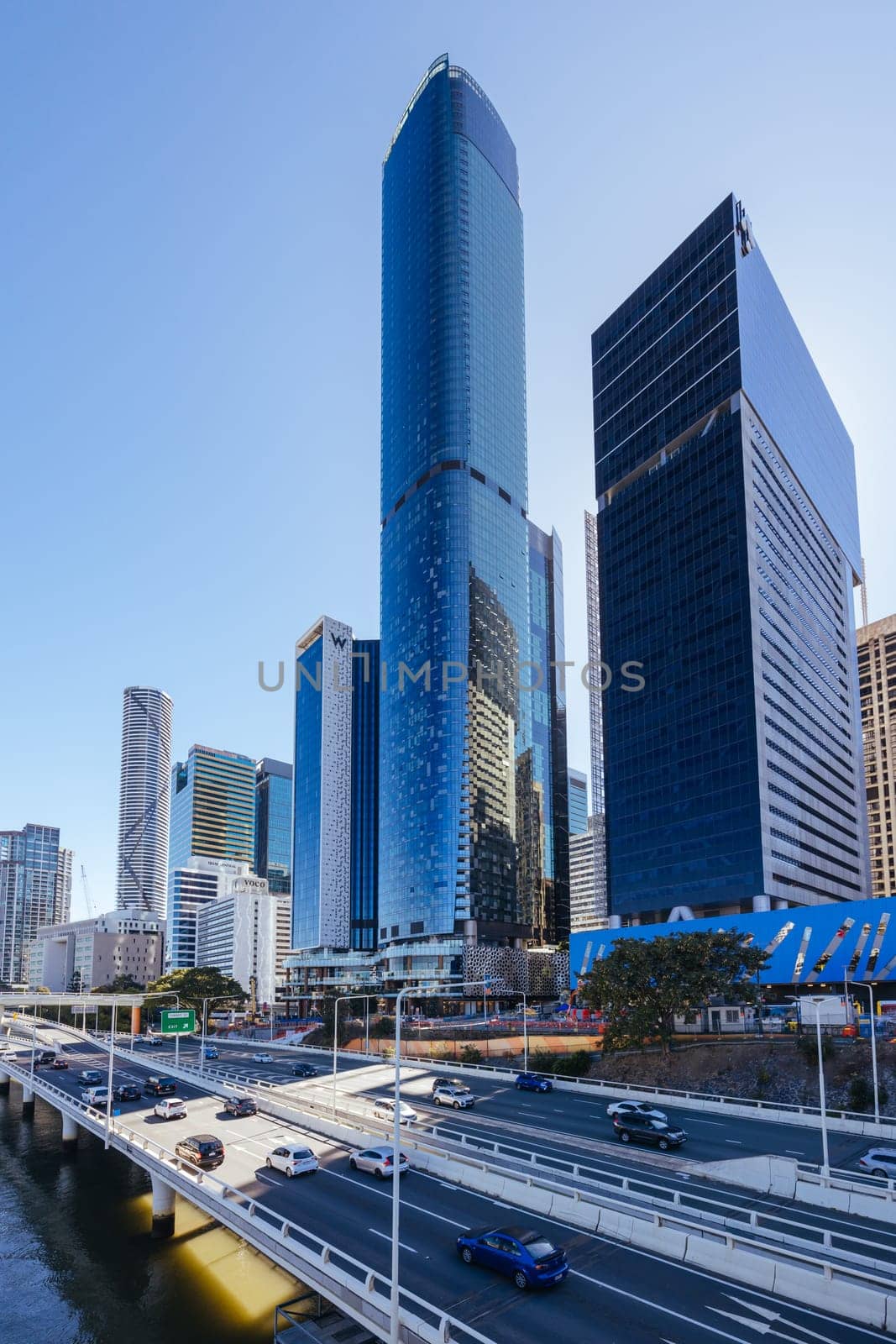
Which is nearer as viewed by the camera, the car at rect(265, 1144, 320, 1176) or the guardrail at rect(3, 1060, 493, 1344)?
the guardrail at rect(3, 1060, 493, 1344)

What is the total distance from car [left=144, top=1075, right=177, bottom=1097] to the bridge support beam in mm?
31648

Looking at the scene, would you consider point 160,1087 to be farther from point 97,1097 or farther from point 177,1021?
point 177,1021

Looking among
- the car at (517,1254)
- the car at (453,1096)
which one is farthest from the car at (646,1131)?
the car at (517,1254)

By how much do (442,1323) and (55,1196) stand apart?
2107 inches

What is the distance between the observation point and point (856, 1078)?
226 ft

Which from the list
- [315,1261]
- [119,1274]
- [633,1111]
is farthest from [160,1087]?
[315,1261]

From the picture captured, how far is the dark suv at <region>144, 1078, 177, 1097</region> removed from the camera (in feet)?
290

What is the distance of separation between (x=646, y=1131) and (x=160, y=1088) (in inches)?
2103

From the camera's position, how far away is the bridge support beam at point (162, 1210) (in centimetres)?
5678

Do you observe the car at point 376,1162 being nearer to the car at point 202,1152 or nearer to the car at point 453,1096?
the car at point 202,1152

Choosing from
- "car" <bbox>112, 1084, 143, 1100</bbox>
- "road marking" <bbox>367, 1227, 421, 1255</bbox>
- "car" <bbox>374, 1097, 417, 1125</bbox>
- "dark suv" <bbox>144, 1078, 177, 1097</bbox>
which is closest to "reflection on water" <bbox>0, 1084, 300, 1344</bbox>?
"road marking" <bbox>367, 1227, 421, 1255</bbox>

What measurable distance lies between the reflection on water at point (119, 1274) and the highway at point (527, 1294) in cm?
439

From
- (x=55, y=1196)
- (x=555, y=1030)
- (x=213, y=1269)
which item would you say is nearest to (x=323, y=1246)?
(x=213, y=1269)

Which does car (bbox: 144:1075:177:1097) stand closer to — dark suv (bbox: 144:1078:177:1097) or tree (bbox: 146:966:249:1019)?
dark suv (bbox: 144:1078:177:1097)
